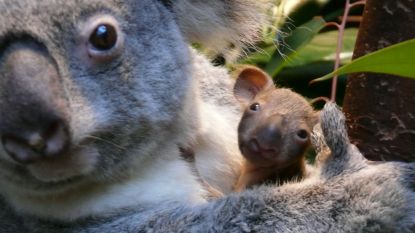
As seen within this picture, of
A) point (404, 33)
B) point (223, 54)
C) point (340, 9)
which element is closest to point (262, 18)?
point (223, 54)

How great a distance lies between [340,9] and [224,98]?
1504 mm

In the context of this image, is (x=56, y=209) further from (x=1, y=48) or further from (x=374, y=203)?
(x=374, y=203)

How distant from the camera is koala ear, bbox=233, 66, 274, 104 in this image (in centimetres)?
228

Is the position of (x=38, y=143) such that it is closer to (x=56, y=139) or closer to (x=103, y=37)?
(x=56, y=139)

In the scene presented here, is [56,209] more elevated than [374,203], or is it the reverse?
[56,209]

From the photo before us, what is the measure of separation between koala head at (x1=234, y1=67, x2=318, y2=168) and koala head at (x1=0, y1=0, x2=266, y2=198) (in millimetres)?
186

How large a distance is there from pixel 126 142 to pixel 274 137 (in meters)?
0.40

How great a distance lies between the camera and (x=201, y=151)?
7.55ft

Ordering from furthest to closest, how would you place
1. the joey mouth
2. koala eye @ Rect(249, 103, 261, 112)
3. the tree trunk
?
1. koala eye @ Rect(249, 103, 261, 112)
2. the joey mouth
3. the tree trunk

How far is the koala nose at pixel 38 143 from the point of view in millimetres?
1539

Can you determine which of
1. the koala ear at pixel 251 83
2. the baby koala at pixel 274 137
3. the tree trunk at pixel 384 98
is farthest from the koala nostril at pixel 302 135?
the koala ear at pixel 251 83

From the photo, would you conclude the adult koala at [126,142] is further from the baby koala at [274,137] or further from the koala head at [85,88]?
the baby koala at [274,137]

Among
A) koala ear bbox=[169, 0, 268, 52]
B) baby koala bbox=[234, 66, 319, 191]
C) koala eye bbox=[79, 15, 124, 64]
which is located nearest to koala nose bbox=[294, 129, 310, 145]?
baby koala bbox=[234, 66, 319, 191]

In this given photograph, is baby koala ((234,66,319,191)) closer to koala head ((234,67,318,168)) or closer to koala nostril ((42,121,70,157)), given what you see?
koala head ((234,67,318,168))
